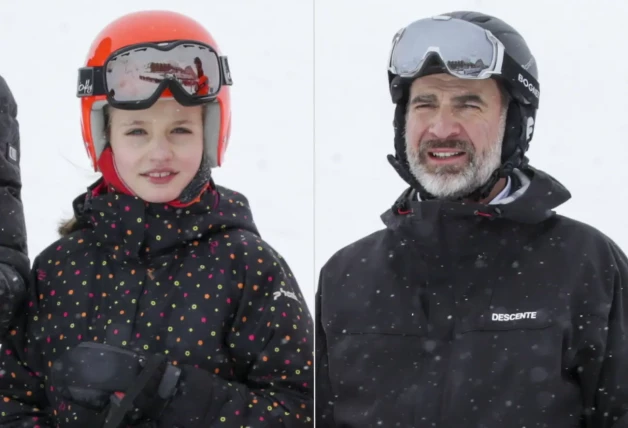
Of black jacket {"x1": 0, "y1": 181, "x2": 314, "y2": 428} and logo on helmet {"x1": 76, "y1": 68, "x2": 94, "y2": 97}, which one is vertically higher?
logo on helmet {"x1": 76, "y1": 68, "x2": 94, "y2": 97}

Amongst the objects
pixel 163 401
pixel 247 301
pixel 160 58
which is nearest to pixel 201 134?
pixel 160 58

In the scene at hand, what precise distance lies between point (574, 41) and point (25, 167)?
2.71 m

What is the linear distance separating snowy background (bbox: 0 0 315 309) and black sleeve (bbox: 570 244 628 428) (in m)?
1.69

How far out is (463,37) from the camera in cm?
357

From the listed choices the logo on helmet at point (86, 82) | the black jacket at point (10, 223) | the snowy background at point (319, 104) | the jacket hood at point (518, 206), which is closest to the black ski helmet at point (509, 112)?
the jacket hood at point (518, 206)

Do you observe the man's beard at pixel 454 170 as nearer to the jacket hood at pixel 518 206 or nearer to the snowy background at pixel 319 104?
the jacket hood at pixel 518 206

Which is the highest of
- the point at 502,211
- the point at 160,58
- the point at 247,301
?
the point at 160,58

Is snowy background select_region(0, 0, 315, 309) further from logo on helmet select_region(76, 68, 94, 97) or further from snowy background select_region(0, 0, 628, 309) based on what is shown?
logo on helmet select_region(76, 68, 94, 97)

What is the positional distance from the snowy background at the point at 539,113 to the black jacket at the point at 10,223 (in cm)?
104

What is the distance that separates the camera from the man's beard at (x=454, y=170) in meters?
3.52

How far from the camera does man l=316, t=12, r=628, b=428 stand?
3.25 meters

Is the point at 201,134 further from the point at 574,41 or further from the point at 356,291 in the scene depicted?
the point at 574,41

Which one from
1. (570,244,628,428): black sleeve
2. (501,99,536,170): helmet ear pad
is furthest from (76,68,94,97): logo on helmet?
(570,244,628,428): black sleeve

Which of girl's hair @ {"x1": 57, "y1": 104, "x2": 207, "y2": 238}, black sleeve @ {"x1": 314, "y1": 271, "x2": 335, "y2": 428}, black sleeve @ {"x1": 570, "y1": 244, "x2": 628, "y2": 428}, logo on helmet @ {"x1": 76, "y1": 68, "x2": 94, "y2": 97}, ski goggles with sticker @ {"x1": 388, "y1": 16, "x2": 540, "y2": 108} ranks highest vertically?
ski goggles with sticker @ {"x1": 388, "y1": 16, "x2": 540, "y2": 108}
